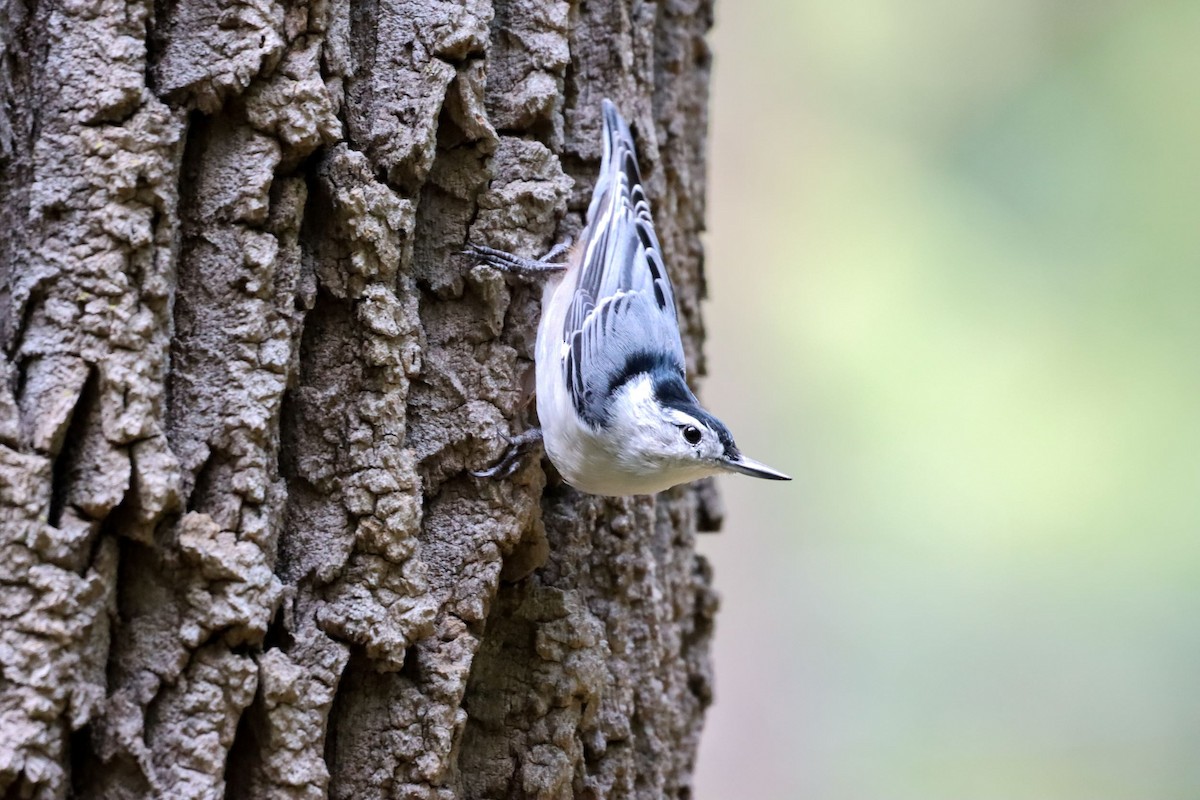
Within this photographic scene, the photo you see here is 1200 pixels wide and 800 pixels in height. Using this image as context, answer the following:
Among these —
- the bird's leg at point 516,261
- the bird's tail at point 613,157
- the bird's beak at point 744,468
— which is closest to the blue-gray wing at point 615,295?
the bird's tail at point 613,157

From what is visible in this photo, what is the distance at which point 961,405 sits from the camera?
3885 millimetres

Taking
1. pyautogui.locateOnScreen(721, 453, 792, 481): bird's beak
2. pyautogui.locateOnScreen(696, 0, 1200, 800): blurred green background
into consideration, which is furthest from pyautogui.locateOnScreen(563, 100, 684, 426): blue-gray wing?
pyautogui.locateOnScreen(696, 0, 1200, 800): blurred green background

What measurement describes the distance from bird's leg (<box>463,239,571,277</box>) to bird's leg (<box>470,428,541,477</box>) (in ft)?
0.95

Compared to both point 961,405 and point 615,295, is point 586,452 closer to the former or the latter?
point 615,295

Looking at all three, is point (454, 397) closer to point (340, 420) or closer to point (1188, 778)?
point (340, 420)

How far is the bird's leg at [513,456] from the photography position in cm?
175

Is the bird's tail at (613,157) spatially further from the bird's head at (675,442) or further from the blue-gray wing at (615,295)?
the bird's head at (675,442)

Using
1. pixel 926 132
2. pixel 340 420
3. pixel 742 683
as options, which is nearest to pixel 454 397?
pixel 340 420

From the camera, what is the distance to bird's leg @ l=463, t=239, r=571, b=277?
1.79 m

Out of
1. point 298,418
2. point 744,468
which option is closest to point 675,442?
point 744,468

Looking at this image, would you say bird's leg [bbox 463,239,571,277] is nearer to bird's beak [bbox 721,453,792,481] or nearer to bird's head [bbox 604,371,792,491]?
bird's head [bbox 604,371,792,491]

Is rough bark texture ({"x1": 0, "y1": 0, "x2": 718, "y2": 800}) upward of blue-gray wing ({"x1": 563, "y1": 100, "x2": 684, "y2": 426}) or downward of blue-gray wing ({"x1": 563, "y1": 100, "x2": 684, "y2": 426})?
downward

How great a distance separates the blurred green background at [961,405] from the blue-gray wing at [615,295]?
186cm

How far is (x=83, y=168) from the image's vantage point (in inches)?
54.3
